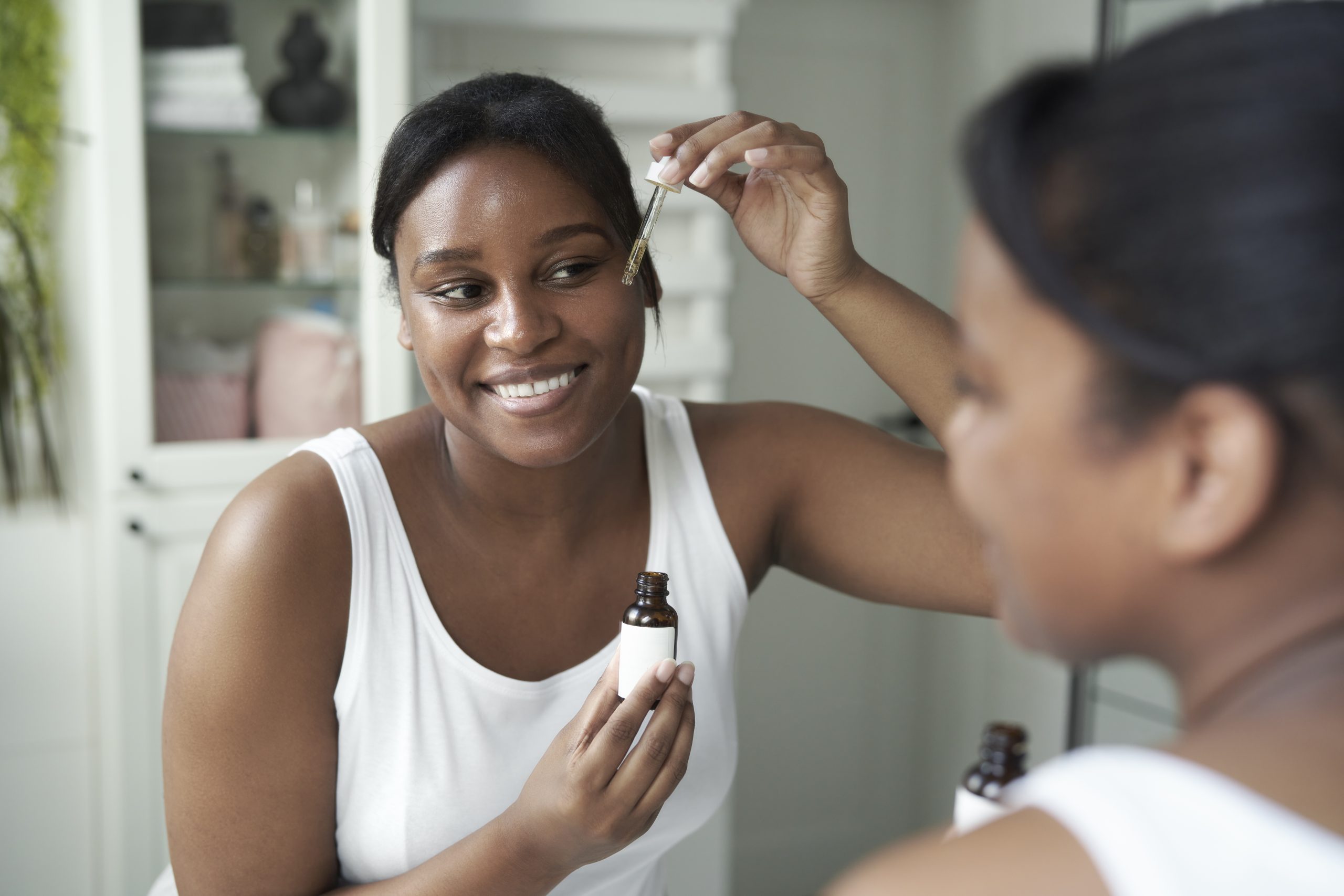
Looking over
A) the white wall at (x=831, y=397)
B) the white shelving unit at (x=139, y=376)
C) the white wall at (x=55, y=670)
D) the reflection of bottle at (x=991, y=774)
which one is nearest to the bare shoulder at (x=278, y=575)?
the reflection of bottle at (x=991, y=774)

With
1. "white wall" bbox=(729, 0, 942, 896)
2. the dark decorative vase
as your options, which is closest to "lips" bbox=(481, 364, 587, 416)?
the dark decorative vase

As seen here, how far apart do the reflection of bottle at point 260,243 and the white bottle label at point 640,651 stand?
53.2 inches

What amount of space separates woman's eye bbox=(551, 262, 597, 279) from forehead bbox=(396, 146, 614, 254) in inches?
1.6

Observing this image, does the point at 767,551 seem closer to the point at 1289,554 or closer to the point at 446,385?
the point at 446,385

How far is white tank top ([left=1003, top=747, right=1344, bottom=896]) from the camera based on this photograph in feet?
1.21

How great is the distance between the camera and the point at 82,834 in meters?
1.97

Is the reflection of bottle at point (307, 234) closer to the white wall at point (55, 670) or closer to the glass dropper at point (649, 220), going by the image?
the white wall at point (55, 670)

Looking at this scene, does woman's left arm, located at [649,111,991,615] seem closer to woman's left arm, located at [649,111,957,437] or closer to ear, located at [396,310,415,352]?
woman's left arm, located at [649,111,957,437]

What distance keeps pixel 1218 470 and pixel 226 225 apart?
1793 millimetres

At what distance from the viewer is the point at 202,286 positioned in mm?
1870

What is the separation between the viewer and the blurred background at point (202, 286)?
175 cm

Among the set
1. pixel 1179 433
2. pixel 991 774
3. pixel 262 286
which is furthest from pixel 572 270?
pixel 262 286

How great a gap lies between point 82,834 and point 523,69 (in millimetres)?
1516

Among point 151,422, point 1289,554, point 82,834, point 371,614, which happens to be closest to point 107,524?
point 151,422
